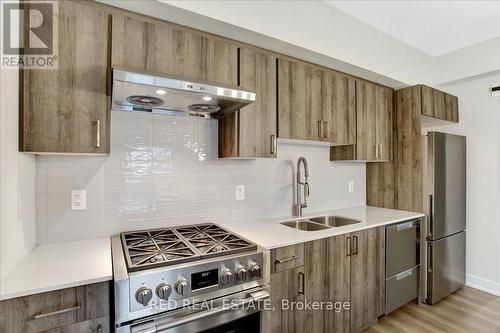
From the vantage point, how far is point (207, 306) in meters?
1.32

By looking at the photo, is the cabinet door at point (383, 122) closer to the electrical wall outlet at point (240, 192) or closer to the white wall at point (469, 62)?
the white wall at point (469, 62)

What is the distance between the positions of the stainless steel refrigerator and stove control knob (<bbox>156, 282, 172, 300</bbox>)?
2578 millimetres

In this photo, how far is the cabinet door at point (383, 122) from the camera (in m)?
2.74

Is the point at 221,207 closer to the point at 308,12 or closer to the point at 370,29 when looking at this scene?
the point at 308,12

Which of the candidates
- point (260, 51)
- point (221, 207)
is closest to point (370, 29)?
point (260, 51)

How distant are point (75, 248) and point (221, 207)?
101 centimetres

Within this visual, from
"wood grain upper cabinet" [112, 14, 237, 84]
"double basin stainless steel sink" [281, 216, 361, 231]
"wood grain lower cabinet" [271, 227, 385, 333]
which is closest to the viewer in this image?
"wood grain upper cabinet" [112, 14, 237, 84]

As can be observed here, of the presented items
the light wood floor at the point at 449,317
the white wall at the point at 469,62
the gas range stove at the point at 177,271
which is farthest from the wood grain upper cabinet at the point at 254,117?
the white wall at the point at 469,62

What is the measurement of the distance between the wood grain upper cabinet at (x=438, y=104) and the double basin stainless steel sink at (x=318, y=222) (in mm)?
1410

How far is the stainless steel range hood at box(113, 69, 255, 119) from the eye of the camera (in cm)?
125

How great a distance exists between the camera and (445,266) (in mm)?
2725

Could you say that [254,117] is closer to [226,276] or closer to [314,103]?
[314,103]

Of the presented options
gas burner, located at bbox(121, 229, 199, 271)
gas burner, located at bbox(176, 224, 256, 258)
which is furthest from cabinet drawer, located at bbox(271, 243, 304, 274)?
gas burner, located at bbox(121, 229, 199, 271)

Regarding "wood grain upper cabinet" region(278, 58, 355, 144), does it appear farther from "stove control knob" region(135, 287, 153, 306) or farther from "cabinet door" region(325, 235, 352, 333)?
"stove control knob" region(135, 287, 153, 306)
